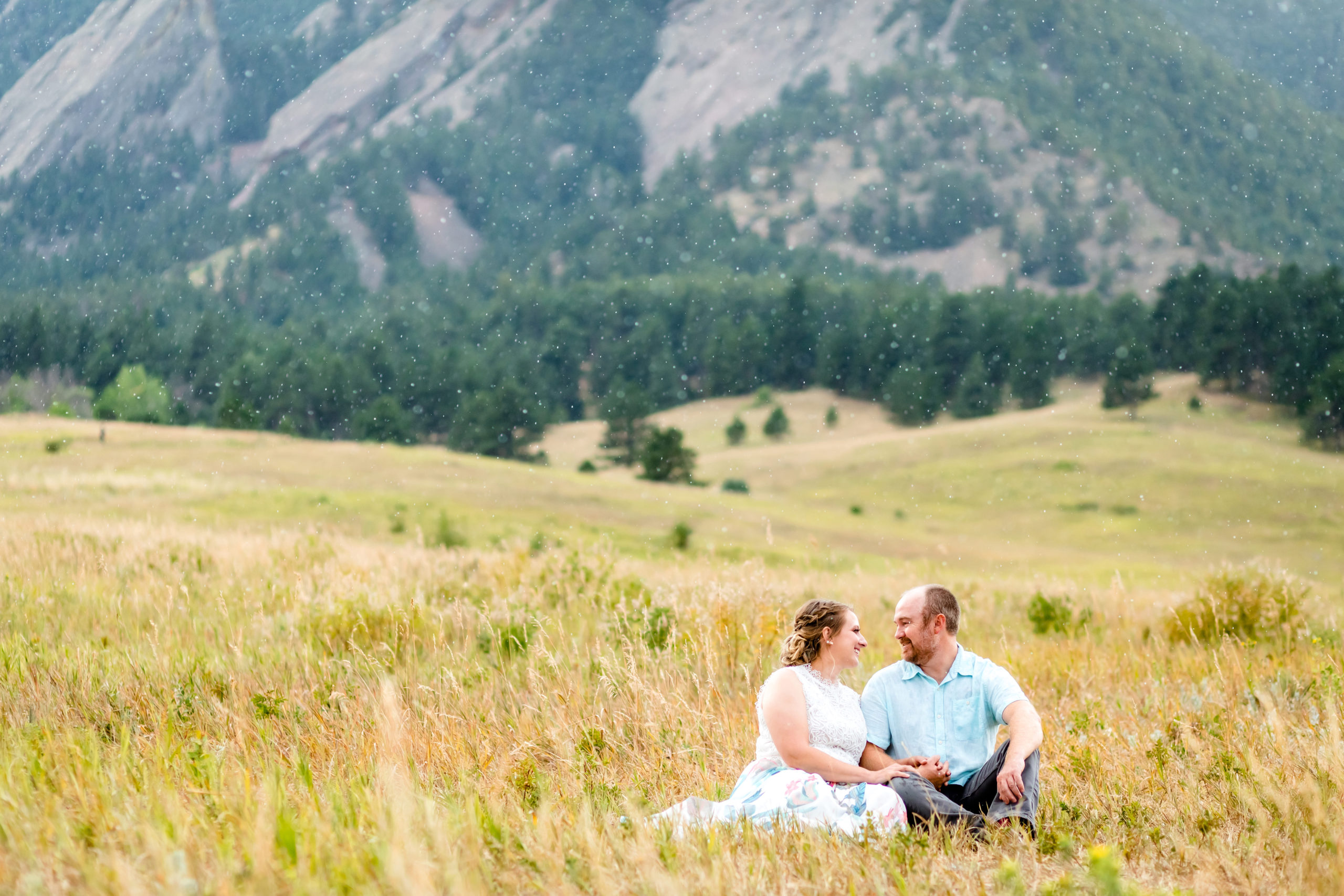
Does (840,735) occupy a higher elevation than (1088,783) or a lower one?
higher

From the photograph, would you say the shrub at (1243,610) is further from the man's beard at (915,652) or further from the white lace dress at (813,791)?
the white lace dress at (813,791)

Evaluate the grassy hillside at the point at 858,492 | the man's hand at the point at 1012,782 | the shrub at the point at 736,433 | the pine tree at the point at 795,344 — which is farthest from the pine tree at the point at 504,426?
the man's hand at the point at 1012,782

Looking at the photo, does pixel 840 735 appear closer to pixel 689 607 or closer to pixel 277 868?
pixel 277 868

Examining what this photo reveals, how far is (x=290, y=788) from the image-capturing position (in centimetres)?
453

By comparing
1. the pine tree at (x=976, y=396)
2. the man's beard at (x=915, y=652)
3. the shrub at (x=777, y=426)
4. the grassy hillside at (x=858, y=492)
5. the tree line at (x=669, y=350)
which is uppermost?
the tree line at (x=669, y=350)

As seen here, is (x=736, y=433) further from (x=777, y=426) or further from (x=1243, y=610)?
(x=1243, y=610)

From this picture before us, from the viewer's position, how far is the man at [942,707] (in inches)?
187

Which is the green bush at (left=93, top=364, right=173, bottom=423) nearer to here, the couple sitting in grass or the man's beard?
the couple sitting in grass

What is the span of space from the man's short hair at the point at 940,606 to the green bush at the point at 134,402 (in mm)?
93335

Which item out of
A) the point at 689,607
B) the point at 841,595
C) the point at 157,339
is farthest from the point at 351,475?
the point at 157,339

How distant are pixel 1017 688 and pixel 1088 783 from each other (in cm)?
65

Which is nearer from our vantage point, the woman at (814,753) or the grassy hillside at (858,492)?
the woman at (814,753)

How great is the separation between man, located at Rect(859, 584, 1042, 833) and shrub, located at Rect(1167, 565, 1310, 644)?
648cm

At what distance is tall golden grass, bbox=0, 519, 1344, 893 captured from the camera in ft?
11.4
